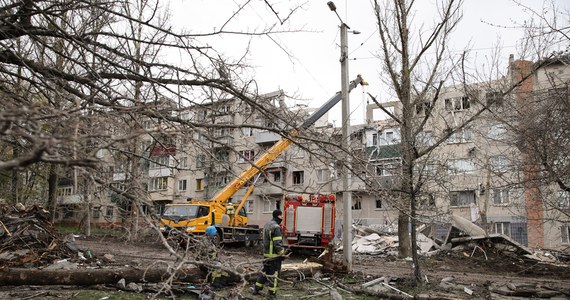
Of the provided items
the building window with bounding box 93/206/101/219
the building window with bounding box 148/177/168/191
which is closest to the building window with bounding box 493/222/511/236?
the building window with bounding box 148/177/168/191

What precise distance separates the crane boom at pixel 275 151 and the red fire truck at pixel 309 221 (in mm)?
2433

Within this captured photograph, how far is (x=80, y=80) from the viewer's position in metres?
5.71

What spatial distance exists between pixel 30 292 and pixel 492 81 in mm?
11620

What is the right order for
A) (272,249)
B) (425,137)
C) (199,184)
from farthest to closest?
(199,184), (425,137), (272,249)

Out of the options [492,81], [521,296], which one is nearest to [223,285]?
[521,296]

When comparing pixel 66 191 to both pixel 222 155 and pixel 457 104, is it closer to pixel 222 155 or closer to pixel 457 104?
pixel 222 155

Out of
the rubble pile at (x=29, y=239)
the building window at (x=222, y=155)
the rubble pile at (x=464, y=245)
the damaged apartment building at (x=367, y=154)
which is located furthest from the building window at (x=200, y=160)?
the rubble pile at (x=464, y=245)

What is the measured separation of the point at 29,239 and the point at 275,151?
25.8 feet

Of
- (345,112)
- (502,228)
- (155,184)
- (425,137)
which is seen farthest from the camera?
(502,228)

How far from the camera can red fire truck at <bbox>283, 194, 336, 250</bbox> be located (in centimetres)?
1844

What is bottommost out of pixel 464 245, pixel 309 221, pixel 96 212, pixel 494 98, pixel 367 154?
pixel 464 245

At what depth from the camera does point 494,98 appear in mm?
11594

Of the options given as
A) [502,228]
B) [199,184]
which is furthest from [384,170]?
[199,184]

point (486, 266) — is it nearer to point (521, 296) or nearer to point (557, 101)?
point (521, 296)
